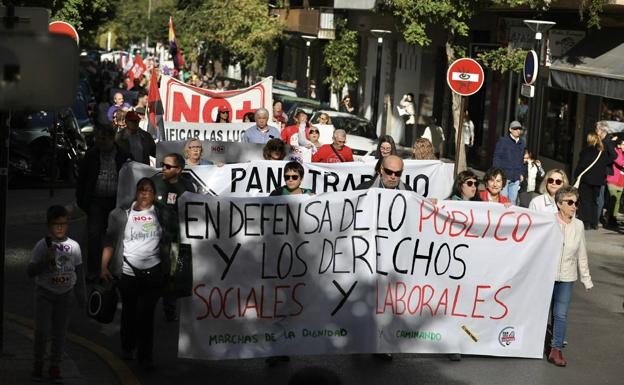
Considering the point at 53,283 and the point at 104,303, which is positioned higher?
the point at 53,283

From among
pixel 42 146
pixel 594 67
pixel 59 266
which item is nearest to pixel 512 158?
pixel 594 67

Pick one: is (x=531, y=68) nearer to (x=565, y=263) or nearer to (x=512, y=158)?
(x=512, y=158)

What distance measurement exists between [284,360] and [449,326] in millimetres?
1359

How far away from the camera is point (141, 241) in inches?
392

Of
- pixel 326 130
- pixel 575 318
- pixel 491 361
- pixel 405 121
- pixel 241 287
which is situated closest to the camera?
pixel 241 287

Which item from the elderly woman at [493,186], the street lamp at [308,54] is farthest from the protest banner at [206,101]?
the street lamp at [308,54]

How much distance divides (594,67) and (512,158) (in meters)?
5.18

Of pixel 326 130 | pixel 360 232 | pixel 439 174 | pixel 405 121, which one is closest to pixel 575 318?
pixel 439 174

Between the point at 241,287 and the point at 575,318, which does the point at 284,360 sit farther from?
the point at 575,318

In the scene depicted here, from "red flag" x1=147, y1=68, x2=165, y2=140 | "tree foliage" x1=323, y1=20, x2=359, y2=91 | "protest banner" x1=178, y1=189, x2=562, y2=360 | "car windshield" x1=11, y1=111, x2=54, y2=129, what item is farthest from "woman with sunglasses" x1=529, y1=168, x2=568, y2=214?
"tree foliage" x1=323, y1=20, x2=359, y2=91

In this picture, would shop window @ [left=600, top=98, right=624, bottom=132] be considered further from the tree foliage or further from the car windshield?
the tree foliage

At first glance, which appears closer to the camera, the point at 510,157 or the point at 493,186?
the point at 493,186

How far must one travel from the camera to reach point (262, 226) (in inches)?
407

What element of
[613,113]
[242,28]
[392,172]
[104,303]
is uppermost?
[242,28]
